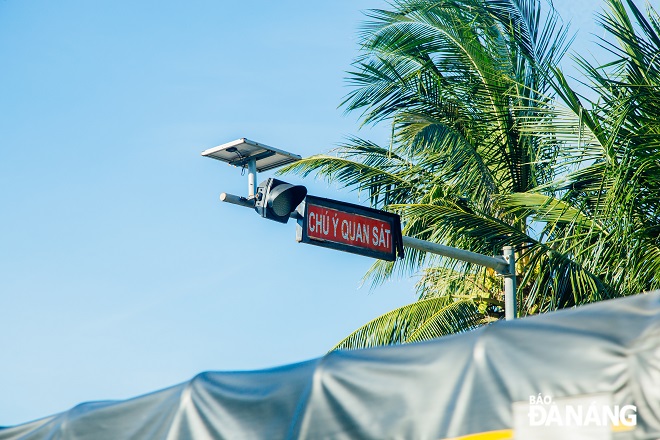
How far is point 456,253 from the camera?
1169cm

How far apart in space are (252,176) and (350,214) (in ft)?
3.97

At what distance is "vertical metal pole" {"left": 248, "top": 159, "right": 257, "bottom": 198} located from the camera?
35.7ft

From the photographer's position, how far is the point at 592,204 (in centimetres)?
1330

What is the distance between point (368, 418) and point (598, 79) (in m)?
7.76

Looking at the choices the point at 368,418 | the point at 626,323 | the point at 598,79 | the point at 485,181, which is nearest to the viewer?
the point at 626,323

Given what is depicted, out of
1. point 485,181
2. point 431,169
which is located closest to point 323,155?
point 431,169

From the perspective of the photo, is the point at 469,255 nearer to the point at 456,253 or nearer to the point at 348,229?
the point at 456,253

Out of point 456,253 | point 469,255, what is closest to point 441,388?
point 456,253

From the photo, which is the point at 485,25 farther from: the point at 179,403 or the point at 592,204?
the point at 179,403

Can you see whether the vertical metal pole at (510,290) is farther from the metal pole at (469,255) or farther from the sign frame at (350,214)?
the sign frame at (350,214)

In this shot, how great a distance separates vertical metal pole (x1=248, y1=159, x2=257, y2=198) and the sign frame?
2.18 feet

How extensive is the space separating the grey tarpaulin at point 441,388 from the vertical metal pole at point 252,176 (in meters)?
4.41
